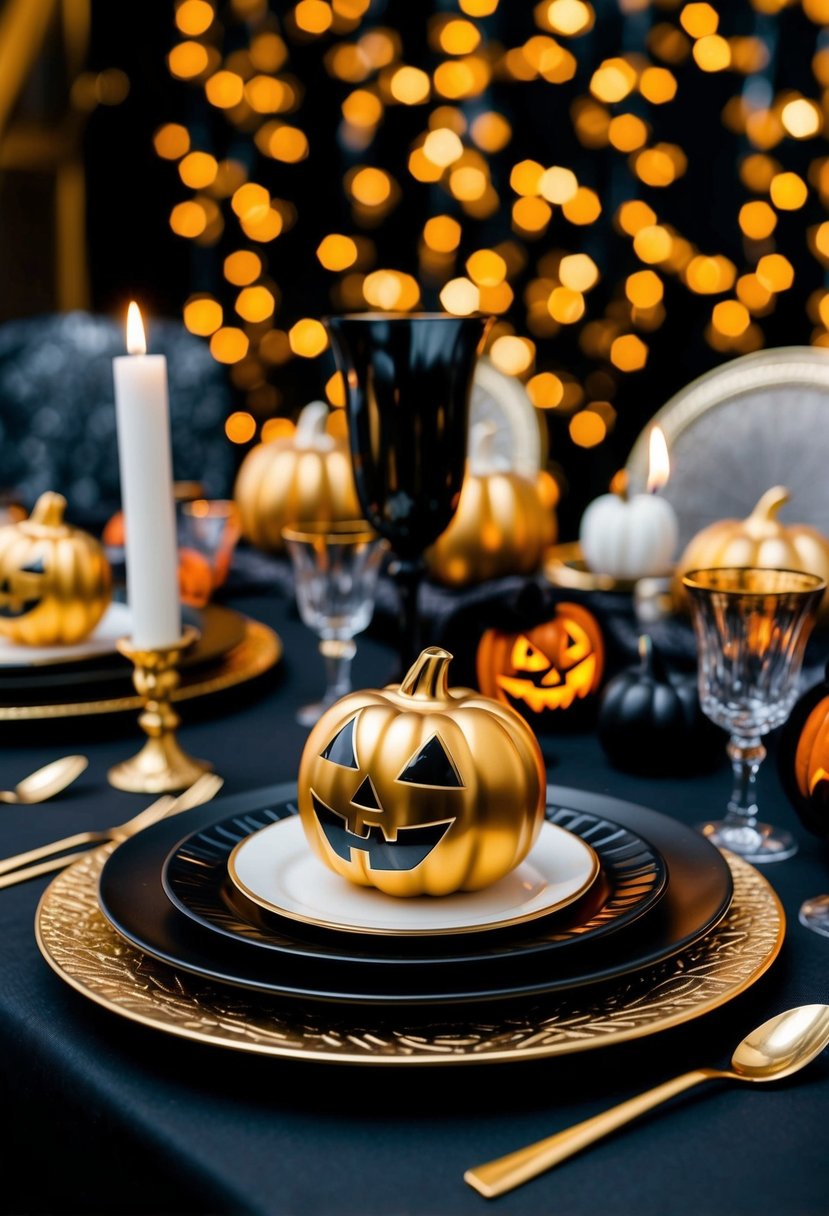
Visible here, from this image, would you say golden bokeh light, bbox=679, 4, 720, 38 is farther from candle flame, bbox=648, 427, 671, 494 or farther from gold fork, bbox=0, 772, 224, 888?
gold fork, bbox=0, 772, 224, 888

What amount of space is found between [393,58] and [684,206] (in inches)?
34.1

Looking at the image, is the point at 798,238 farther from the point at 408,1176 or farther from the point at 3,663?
the point at 408,1176

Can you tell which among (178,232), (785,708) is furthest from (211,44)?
(785,708)

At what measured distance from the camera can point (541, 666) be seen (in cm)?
104

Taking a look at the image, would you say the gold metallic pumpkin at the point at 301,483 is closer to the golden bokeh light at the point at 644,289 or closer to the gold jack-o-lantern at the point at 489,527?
the gold jack-o-lantern at the point at 489,527

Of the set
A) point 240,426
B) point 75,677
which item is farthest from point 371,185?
point 75,677

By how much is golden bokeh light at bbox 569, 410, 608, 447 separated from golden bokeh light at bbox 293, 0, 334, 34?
120 centimetres

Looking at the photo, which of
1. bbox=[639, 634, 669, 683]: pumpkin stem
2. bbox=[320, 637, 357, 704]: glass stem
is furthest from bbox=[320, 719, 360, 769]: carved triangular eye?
bbox=[320, 637, 357, 704]: glass stem

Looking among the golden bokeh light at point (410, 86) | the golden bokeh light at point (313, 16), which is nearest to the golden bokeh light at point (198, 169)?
the golden bokeh light at point (313, 16)

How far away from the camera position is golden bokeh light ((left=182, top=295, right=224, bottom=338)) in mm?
3559

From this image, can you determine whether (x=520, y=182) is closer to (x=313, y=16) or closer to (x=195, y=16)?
(x=313, y=16)

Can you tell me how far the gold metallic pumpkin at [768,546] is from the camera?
1107 millimetres

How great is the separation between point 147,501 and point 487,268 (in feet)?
7.53

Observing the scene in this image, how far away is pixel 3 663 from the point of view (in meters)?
1.06
